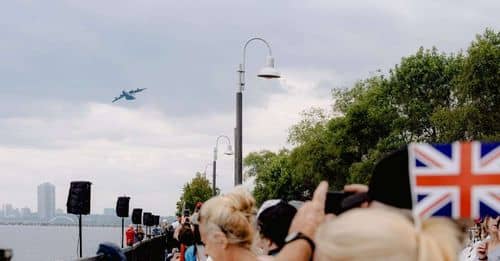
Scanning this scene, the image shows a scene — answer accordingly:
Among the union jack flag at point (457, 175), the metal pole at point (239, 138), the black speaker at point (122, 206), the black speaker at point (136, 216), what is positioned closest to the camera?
the union jack flag at point (457, 175)

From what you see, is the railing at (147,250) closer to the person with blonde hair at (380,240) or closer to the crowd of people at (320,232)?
the crowd of people at (320,232)

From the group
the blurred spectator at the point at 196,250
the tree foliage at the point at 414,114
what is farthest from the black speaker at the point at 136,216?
the blurred spectator at the point at 196,250

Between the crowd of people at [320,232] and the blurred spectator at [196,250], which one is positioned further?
the blurred spectator at [196,250]

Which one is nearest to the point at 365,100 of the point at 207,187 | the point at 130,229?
the point at 130,229

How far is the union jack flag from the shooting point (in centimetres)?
227

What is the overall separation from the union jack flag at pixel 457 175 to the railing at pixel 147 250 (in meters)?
12.4

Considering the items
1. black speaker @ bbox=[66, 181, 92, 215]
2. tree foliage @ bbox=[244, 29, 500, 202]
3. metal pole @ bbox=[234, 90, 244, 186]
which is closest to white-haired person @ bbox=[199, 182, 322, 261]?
black speaker @ bbox=[66, 181, 92, 215]

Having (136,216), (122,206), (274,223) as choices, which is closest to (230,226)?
(274,223)

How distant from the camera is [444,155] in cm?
227

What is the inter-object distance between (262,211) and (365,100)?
172 feet

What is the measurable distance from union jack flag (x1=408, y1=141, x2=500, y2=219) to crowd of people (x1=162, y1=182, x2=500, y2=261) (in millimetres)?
51

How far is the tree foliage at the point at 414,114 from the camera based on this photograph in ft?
136

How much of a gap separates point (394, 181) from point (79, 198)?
54.3ft

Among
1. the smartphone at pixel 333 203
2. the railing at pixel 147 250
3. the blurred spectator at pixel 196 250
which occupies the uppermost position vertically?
the smartphone at pixel 333 203
